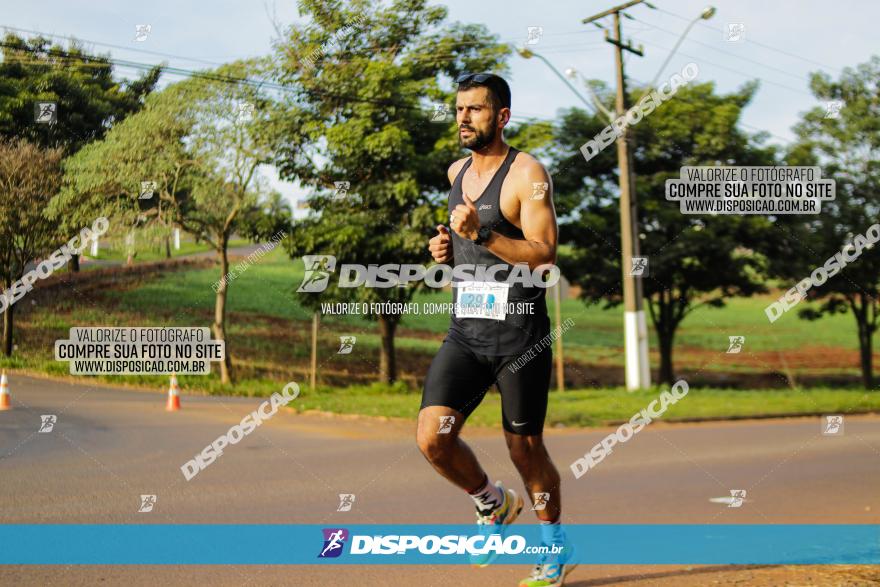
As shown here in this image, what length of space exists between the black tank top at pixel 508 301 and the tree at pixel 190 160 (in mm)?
8532

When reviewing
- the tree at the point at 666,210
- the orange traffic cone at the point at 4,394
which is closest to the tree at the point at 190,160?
the orange traffic cone at the point at 4,394

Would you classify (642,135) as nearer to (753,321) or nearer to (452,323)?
(452,323)

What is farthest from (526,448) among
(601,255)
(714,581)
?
(601,255)

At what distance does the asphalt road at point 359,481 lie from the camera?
13.9ft

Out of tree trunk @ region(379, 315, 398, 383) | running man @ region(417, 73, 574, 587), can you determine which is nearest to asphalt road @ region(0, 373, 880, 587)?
running man @ region(417, 73, 574, 587)

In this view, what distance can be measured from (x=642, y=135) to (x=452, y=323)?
21874 mm

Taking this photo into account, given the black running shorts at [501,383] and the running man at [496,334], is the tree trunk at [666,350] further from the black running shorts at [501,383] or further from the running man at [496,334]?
the black running shorts at [501,383]

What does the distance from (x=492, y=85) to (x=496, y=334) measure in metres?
1.05

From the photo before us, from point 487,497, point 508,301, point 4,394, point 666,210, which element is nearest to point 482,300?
point 508,301

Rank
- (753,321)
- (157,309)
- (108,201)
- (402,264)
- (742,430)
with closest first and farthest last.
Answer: (108,201) < (742,430) < (157,309) < (402,264) < (753,321)

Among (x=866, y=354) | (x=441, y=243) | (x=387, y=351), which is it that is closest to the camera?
(x=441, y=243)

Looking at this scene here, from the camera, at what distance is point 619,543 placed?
505cm

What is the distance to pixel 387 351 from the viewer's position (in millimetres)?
20859

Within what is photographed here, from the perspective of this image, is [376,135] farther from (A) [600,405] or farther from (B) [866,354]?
(B) [866,354]
